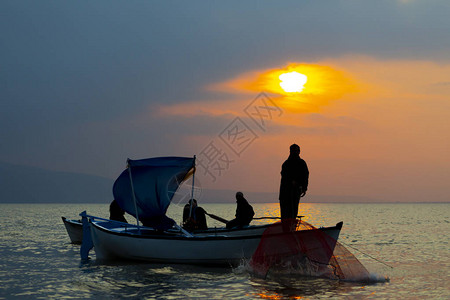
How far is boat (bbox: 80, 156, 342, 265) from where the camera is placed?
61.5 ft

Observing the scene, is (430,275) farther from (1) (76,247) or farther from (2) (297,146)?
(1) (76,247)

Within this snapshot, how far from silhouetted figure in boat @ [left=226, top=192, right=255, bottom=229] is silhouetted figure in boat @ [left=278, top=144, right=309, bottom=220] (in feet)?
15.5

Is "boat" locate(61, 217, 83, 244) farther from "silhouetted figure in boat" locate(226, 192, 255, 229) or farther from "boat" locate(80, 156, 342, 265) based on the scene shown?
"silhouetted figure in boat" locate(226, 192, 255, 229)

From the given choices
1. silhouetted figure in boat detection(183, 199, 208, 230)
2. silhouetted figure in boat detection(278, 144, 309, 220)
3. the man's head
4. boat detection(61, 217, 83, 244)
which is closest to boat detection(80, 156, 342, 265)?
silhouetted figure in boat detection(183, 199, 208, 230)

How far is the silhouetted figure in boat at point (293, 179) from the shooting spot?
54.2 feet

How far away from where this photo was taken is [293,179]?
54.1 ft

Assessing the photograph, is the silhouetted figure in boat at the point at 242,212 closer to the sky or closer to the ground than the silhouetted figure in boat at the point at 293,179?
closer to the ground

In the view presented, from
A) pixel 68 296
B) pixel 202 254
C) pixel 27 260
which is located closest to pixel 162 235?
pixel 202 254

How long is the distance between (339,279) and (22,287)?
34.9 feet

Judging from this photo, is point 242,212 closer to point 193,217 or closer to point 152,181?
point 193,217

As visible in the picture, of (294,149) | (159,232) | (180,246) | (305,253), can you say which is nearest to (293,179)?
(294,149)

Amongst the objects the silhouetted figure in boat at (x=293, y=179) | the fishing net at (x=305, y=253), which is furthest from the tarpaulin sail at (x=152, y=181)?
the silhouetted figure in boat at (x=293, y=179)

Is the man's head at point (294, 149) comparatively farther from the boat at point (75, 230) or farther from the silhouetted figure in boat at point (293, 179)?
the boat at point (75, 230)

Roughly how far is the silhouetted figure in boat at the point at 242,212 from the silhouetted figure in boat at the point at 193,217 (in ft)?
4.84
